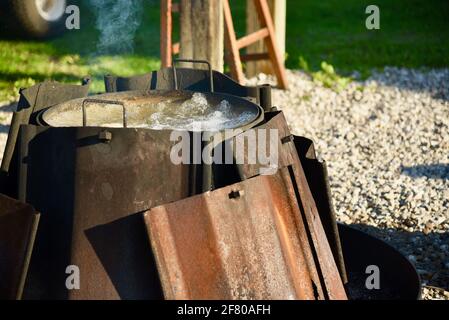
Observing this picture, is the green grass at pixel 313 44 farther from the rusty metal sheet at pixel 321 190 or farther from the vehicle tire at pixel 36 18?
the rusty metal sheet at pixel 321 190

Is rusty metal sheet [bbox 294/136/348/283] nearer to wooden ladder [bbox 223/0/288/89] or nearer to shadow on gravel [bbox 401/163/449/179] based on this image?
shadow on gravel [bbox 401/163/449/179]

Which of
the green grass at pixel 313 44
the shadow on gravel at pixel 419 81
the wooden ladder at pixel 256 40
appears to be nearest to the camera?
the wooden ladder at pixel 256 40

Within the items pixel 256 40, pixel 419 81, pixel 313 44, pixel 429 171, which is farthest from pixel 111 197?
pixel 313 44

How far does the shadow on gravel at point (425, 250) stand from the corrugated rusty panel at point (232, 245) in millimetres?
1305

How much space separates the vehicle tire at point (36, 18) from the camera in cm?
870

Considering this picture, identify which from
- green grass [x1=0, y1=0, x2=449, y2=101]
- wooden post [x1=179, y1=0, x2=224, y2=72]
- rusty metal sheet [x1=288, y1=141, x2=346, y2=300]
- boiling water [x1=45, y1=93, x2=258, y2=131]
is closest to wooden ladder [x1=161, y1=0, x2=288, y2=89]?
wooden post [x1=179, y1=0, x2=224, y2=72]

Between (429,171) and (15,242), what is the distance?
364 centimetres

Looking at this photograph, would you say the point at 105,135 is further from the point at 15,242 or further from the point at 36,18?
the point at 36,18

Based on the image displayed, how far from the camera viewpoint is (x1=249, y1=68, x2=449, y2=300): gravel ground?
468cm

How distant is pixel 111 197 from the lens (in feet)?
9.43

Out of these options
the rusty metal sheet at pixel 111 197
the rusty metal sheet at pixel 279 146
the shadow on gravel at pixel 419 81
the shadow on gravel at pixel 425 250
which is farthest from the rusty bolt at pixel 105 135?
the shadow on gravel at pixel 419 81

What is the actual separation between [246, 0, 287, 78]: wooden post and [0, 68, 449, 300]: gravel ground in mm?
160

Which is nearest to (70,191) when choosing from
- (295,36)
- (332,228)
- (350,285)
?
(332,228)

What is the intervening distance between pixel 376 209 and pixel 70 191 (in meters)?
2.70
